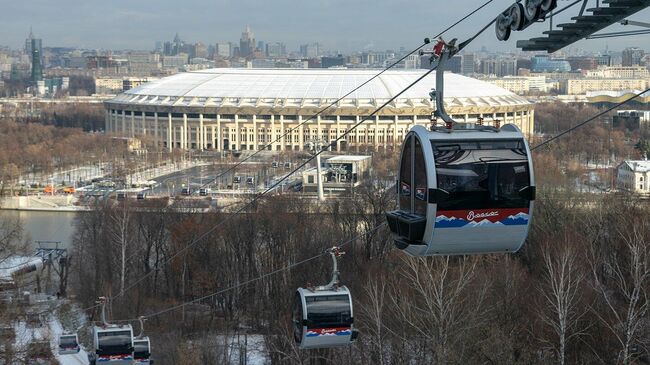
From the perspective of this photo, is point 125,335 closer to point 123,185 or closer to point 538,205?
point 538,205

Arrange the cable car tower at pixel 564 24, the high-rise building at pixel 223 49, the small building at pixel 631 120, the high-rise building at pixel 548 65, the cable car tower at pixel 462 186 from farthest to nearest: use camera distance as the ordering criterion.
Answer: the high-rise building at pixel 223 49 → the high-rise building at pixel 548 65 → the small building at pixel 631 120 → the cable car tower at pixel 462 186 → the cable car tower at pixel 564 24

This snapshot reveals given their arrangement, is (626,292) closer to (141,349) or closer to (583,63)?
(141,349)

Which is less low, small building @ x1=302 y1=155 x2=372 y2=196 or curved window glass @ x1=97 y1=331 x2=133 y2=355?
curved window glass @ x1=97 y1=331 x2=133 y2=355

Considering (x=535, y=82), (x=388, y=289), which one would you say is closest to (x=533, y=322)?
(x=388, y=289)

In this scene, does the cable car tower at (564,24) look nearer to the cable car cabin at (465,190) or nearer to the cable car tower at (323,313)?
the cable car cabin at (465,190)

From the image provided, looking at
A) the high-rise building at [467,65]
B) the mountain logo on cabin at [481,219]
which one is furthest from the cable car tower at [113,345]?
the high-rise building at [467,65]

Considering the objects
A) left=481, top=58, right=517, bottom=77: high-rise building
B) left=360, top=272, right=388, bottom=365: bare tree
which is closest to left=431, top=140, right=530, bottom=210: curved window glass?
left=360, top=272, right=388, bottom=365: bare tree

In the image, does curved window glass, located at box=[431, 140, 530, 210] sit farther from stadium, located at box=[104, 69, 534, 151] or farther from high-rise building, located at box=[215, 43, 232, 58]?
high-rise building, located at box=[215, 43, 232, 58]
